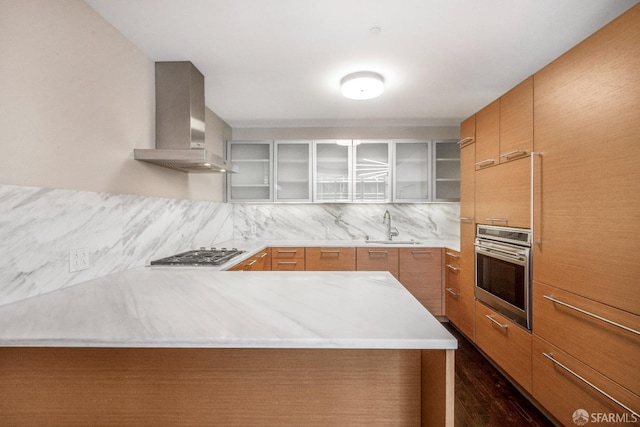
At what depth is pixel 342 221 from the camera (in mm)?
4004

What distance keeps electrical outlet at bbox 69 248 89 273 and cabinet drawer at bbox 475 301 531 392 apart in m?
2.66

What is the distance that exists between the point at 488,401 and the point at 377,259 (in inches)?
64.9

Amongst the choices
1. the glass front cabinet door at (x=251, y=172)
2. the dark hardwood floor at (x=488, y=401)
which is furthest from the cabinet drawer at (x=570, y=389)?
the glass front cabinet door at (x=251, y=172)

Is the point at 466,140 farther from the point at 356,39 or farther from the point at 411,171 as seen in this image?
the point at 356,39

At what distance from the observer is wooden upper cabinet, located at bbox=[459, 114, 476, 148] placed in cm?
274

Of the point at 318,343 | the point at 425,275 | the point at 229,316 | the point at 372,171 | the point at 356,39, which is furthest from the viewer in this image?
the point at 372,171

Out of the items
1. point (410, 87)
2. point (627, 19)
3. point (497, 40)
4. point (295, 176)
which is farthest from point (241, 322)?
point (295, 176)

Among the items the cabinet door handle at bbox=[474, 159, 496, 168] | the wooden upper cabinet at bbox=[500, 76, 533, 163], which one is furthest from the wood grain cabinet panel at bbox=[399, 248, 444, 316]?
the wooden upper cabinet at bbox=[500, 76, 533, 163]

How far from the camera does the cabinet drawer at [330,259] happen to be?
341 cm

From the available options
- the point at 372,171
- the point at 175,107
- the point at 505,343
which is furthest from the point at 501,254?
the point at 175,107

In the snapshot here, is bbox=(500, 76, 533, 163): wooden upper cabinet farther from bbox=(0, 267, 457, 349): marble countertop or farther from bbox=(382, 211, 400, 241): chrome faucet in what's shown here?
bbox=(382, 211, 400, 241): chrome faucet

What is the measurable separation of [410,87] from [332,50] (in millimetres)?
990

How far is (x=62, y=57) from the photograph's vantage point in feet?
4.81

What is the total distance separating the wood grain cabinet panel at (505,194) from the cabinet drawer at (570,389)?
0.78 m
